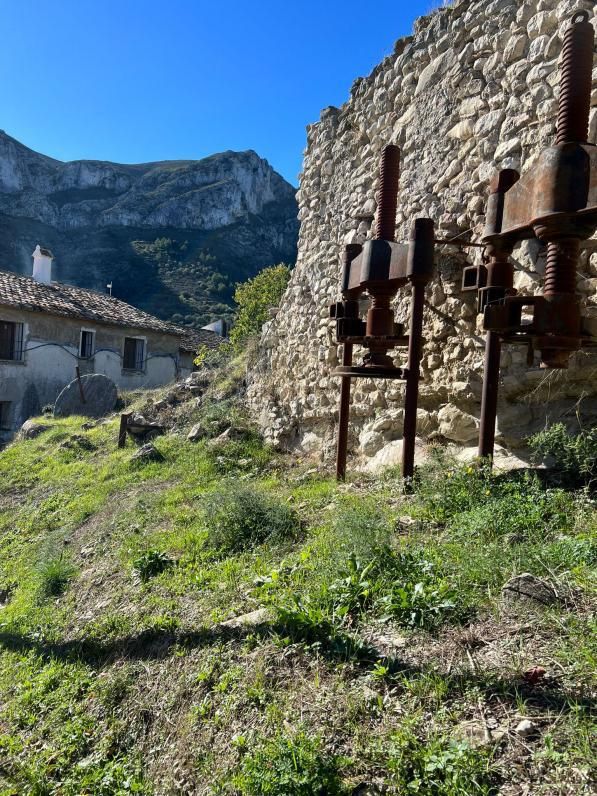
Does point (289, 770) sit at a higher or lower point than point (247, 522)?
lower

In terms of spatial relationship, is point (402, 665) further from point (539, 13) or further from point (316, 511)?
point (539, 13)

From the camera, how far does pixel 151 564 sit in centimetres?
407

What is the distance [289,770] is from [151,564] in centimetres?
246

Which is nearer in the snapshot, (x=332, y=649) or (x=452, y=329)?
(x=332, y=649)

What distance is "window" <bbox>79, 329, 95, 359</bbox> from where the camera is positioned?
1858 cm

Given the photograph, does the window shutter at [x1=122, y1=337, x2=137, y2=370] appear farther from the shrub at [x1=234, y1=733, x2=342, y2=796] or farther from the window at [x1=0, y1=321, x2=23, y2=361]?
the shrub at [x1=234, y1=733, x2=342, y2=796]

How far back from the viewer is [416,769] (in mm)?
1738

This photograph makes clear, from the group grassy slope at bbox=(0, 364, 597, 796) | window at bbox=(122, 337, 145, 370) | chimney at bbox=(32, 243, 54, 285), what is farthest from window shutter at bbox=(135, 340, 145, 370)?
grassy slope at bbox=(0, 364, 597, 796)

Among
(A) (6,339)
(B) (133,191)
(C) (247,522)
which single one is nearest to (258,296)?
(A) (6,339)

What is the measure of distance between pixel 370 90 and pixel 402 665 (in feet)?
19.8

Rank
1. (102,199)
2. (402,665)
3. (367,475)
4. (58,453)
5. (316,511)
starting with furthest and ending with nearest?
(102,199), (58,453), (367,475), (316,511), (402,665)

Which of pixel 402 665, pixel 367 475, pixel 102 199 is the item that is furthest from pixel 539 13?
pixel 102 199

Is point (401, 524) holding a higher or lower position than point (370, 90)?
lower

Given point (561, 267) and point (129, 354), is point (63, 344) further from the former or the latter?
point (561, 267)
